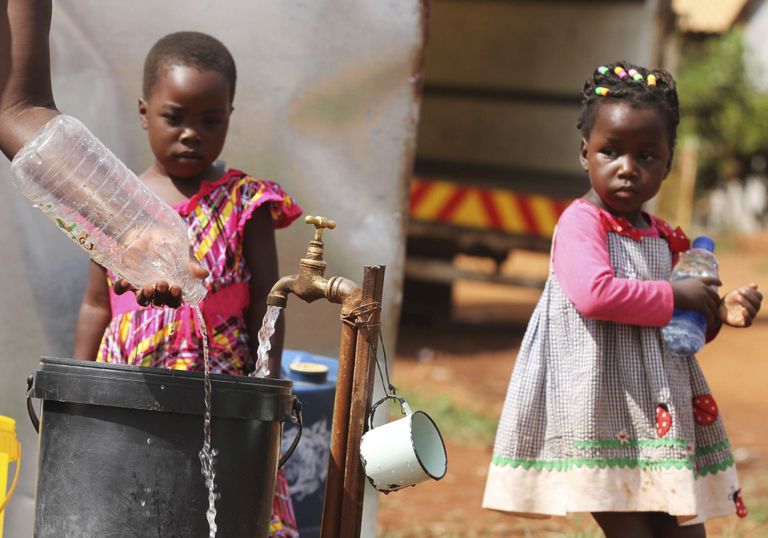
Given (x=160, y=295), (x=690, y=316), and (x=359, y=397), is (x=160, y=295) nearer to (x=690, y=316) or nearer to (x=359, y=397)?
(x=359, y=397)

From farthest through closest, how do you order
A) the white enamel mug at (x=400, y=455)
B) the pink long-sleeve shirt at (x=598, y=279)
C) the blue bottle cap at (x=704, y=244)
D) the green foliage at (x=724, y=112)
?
the green foliage at (x=724, y=112) < the blue bottle cap at (x=704, y=244) < the pink long-sleeve shirt at (x=598, y=279) < the white enamel mug at (x=400, y=455)

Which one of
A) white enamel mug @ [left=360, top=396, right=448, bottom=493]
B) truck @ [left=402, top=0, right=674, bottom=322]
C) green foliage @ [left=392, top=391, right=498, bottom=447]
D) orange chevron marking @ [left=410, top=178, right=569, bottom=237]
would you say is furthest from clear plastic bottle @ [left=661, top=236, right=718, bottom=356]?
orange chevron marking @ [left=410, top=178, right=569, bottom=237]

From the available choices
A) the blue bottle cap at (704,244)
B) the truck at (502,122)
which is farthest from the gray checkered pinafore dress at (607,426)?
the truck at (502,122)

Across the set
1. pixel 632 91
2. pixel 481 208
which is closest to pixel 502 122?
pixel 481 208

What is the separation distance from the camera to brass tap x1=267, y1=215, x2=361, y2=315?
7.88 feet

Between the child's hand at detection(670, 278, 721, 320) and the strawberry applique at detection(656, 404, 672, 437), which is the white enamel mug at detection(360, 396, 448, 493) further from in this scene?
the child's hand at detection(670, 278, 721, 320)

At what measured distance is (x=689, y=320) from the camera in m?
2.71

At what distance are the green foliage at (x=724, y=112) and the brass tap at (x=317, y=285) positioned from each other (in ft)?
56.0

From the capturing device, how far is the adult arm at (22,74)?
2.29 m

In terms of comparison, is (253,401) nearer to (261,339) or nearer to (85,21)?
(261,339)

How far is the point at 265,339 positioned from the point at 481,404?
161 inches

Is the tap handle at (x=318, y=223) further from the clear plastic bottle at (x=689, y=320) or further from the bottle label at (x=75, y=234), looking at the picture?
the clear plastic bottle at (x=689, y=320)

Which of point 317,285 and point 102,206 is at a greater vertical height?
point 102,206

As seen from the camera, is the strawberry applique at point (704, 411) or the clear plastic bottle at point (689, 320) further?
the strawberry applique at point (704, 411)
